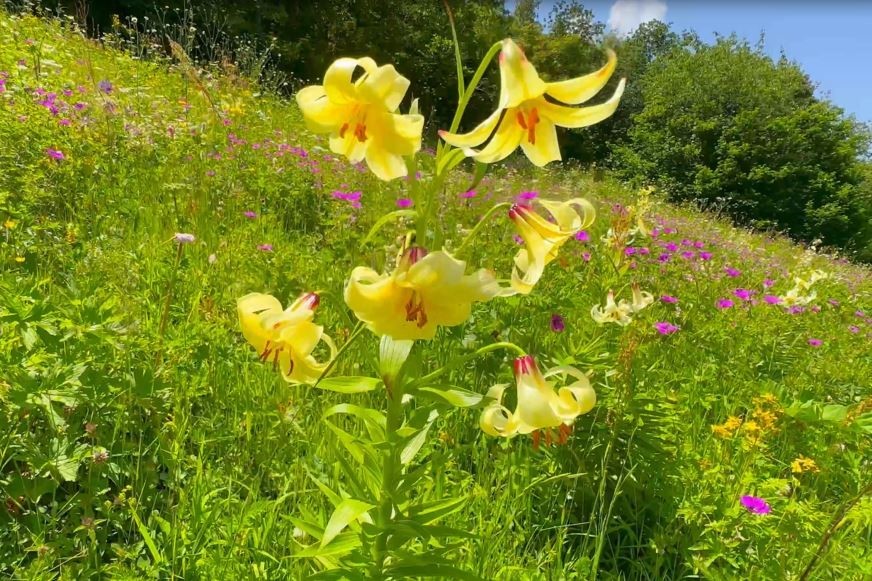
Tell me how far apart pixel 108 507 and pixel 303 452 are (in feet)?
1.61

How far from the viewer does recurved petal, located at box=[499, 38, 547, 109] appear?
2.67ft

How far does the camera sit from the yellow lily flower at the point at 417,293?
748 millimetres

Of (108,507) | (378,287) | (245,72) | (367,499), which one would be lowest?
(245,72)

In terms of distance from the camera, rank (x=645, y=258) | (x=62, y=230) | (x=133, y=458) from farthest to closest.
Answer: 1. (x=645, y=258)
2. (x=62, y=230)
3. (x=133, y=458)

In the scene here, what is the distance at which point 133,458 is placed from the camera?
132 cm

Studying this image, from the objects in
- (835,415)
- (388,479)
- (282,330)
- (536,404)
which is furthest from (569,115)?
(835,415)

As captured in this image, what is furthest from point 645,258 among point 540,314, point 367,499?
point 367,499

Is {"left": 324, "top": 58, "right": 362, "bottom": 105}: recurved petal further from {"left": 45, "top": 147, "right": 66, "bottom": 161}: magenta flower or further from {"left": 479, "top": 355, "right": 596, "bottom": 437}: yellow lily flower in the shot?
{"left": 45, "top": 147, "right": 66, "bottom": 161}: magenta flower

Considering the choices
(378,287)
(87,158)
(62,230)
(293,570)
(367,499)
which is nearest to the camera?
(378,287)

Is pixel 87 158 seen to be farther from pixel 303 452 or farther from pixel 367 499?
pixel 367 499

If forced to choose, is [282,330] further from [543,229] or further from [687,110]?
[687,110]

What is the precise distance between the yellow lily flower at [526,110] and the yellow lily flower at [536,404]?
34 cm

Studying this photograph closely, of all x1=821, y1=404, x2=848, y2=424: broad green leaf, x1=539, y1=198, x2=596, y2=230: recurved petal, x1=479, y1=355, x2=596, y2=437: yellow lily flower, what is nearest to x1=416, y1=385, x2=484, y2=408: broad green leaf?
x1=479, y1=355, x2=596, y2=437: yellow lily flower

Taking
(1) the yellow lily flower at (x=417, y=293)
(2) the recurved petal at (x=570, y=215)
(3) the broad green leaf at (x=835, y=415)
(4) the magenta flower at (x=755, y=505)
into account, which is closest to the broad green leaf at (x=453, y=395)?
(1) the yellow lily flower at (x=417, y=293)
